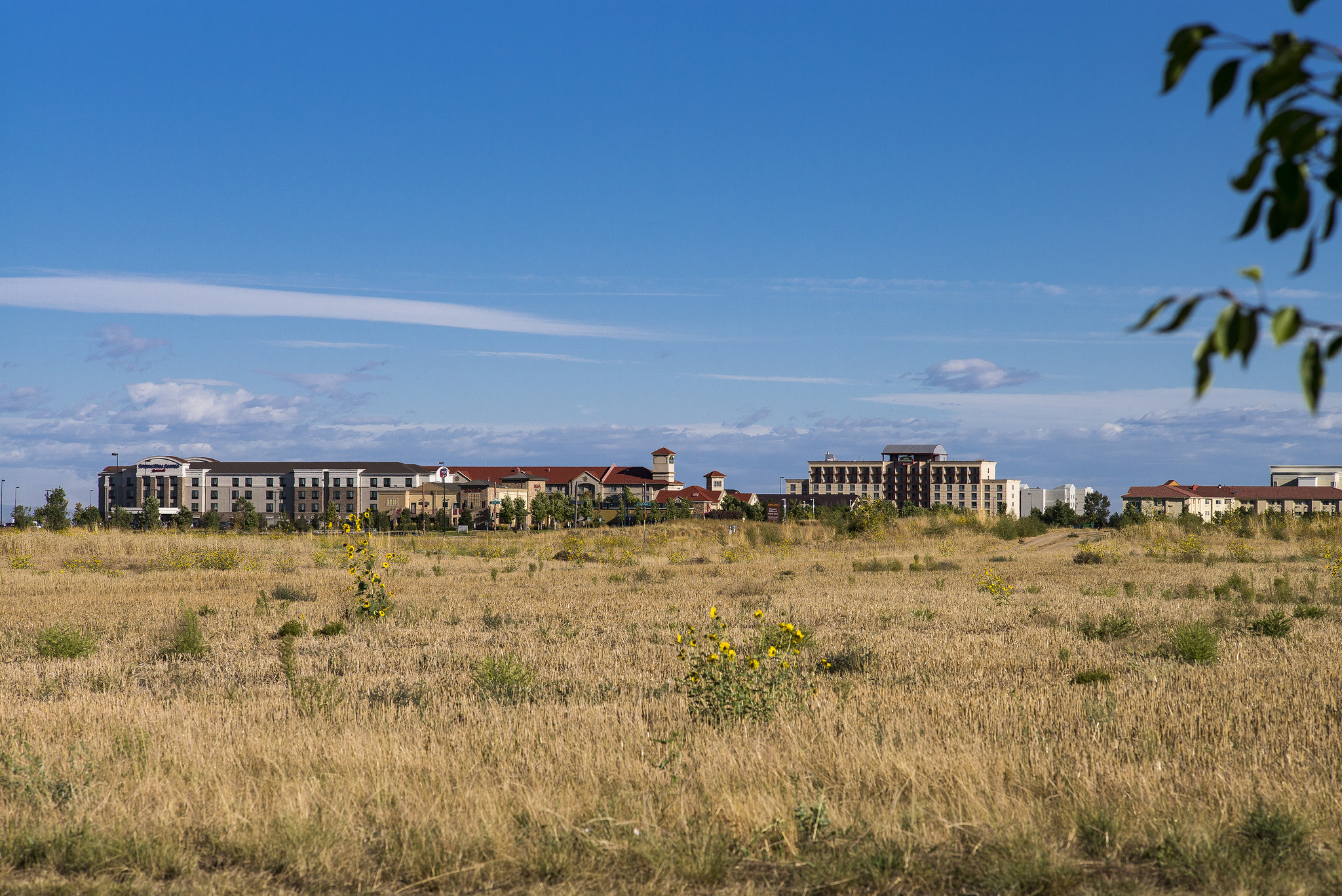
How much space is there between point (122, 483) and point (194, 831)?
581ft

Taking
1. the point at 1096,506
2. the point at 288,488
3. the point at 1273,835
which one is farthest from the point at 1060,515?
the point at 288,488

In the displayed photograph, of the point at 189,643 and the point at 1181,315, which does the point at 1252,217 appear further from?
the point at 189,643

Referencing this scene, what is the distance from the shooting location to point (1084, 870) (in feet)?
17.3

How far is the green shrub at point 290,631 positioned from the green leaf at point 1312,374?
15183 mm

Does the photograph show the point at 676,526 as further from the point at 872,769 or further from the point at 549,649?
the point at 872,769

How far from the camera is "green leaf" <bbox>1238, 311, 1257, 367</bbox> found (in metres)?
2.21

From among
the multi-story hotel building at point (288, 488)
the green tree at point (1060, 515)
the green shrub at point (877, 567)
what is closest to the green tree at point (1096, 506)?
the green tree at point (1060, 515)

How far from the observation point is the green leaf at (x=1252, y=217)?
2250 millimetres

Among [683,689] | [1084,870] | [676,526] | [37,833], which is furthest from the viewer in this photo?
[676,526]

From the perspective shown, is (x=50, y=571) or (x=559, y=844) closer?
(x=559, y=844)

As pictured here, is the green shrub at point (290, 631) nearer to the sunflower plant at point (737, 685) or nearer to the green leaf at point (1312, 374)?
the sunflower plant at point (737, 685)

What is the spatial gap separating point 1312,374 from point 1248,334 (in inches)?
7.0

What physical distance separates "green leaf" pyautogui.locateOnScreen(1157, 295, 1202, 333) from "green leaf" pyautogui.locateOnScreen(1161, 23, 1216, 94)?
→ 0.50 meters

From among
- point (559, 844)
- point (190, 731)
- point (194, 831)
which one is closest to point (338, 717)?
point (190, 731)
